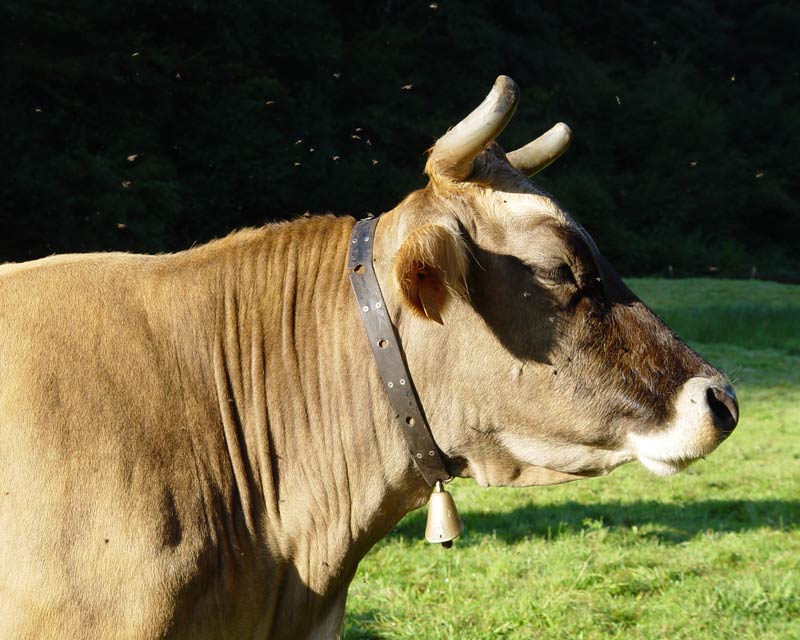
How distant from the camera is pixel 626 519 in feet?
23.4

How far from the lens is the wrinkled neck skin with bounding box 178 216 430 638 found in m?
2.81

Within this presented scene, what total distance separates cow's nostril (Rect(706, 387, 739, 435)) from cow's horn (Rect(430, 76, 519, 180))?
92 centimetres

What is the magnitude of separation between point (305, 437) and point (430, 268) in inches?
24.0

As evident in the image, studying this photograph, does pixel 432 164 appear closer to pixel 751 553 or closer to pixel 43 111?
pixel 751 553

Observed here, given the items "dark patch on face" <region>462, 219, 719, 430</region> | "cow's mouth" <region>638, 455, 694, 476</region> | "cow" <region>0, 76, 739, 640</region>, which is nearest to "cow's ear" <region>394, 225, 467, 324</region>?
"cow" <region>0, 76, 739, 640</region>

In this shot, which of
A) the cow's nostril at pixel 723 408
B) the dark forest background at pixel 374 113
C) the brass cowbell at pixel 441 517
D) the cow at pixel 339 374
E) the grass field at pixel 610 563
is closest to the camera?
the cow at pixel 339 374

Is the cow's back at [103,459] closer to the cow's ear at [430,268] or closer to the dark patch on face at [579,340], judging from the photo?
the cow's ear at [430,268]

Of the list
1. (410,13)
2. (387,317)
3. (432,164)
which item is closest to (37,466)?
(387,317)

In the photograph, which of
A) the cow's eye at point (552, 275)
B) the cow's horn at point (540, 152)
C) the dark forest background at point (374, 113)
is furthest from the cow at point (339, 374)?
the dark forest background at point (374, 113)

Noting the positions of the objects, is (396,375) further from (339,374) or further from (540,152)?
(540,152)

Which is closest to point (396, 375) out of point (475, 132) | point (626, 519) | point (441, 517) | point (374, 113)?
point (441, 517)

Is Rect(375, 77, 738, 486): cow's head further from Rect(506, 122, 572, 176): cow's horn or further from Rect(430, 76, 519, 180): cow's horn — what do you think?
Rect(506, 122, 572, 176): cow's horn

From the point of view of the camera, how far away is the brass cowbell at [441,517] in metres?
2.94

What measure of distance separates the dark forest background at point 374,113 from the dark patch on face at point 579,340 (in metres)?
10.9
